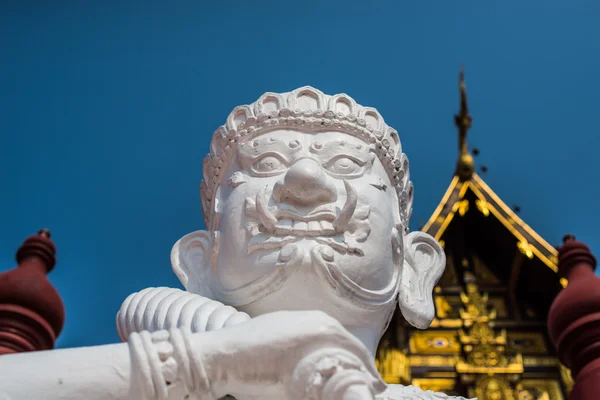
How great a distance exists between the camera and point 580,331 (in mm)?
7148

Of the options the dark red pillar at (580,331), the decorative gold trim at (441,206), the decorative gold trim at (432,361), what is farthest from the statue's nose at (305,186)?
the decorative gold trim at (441,206)

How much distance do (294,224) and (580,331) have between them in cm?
503

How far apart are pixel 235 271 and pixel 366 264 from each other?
1.38 feet

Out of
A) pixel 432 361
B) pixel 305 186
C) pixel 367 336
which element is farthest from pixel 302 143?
pixel 432 361

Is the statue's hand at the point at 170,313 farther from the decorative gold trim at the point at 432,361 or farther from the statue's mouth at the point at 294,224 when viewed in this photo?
the decorative gold trim at the point at 432,361

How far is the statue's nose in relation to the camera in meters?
2.79

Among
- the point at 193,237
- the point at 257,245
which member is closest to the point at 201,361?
the point at 257,245

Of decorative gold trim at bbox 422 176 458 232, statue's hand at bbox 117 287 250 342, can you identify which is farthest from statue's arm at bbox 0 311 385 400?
decorative gold trim at bbox 422 176 458 232

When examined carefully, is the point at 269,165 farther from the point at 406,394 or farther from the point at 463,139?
the point at 463,139

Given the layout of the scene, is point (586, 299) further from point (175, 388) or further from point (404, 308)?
point (175, 388)

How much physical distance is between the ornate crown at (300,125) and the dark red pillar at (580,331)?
4294 millimetres

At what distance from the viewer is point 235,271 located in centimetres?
282

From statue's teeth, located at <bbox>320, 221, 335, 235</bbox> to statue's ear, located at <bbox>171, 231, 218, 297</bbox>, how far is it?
0.41m

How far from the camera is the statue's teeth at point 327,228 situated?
2.78 m
